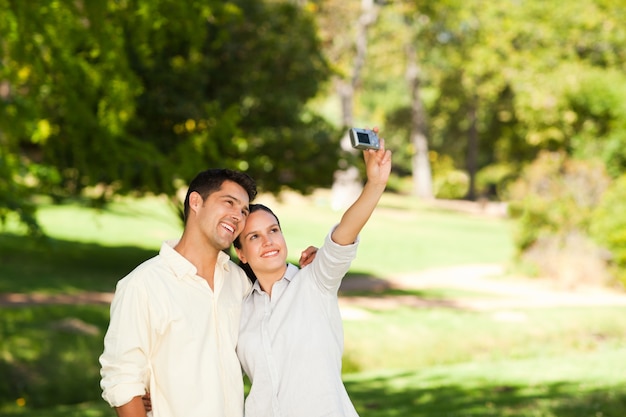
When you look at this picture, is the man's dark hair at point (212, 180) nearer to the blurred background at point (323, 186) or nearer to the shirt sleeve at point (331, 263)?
the shirt sleeve at point (331, 263)

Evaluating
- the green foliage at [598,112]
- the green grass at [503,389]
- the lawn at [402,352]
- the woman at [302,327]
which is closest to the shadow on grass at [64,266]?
the lawn at [402,352]

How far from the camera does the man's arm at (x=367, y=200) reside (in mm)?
3287

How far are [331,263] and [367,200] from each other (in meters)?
0.27

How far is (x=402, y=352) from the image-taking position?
48.5 ft

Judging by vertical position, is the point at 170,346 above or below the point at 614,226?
above

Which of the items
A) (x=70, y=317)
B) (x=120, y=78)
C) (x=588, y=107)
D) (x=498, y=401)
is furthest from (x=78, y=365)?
(x=588, y=107)

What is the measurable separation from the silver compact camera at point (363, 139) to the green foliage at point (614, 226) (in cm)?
1939

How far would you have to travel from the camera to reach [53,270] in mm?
20000

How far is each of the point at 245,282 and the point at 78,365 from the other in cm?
928

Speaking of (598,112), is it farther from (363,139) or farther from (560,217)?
(363,139)

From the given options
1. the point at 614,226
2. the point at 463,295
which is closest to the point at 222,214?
the point at 463,295

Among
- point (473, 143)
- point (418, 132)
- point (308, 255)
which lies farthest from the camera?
point (473, 143)

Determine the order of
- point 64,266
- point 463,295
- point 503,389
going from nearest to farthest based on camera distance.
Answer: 1. point 503,389
2. point 64,266
3. point 463,295

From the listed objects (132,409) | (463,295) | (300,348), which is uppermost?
(300,348)
